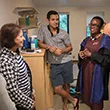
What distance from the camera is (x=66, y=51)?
280 centimetres

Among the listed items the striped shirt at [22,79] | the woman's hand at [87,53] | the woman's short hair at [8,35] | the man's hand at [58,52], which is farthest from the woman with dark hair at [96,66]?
the woman's short hair at [8,35]

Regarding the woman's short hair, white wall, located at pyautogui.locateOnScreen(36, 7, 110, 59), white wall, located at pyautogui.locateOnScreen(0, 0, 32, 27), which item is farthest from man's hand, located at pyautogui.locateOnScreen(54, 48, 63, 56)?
white wall, located at pyautogui.locateOnScreen(36, 7, 110, 59)

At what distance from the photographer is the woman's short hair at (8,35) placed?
1.52 metres

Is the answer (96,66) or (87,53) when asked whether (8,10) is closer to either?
(87,53)

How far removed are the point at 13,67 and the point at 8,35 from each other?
246 mm

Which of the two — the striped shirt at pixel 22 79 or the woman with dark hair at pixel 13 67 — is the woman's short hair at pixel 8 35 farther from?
the striped shirt at pixel 22 79

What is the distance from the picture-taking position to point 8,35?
1521mm

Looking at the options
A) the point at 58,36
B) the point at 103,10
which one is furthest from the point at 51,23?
the point at 103,10

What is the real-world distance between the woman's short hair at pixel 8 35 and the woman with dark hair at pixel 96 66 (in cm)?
104

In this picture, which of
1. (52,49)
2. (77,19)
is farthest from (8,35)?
(77,19)

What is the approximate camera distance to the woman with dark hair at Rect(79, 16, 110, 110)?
222cm

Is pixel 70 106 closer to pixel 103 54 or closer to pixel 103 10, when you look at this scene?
pixel 103 54

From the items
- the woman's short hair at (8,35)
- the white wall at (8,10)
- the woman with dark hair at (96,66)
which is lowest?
the woman with dark hair at (96,66)

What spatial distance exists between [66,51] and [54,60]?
21 centimetres
